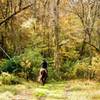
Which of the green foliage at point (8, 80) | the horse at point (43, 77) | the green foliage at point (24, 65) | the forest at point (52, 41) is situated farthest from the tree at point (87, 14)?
the green foliage at point (8, 80)

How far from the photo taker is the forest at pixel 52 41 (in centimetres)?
2552

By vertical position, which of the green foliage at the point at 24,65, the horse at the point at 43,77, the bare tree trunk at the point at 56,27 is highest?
the bare tree trunk at the point at 56,27

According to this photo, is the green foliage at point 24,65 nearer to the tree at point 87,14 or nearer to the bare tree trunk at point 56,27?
the bare tree trunk at point 56,27

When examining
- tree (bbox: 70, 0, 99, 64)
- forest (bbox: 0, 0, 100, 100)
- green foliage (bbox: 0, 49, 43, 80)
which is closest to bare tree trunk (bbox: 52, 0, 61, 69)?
forest (bbox: 0, 0, 100, 100)

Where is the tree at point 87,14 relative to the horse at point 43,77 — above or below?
above

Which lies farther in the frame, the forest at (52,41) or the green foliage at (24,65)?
the forest at (52,41)

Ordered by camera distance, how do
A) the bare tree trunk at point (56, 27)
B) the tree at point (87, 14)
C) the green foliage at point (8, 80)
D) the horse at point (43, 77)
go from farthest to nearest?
the tree at point (87, 14) → the bare tree trunk at point (56, 27) → the horse at point (43, 77) → the green foliage at point (8, 80)

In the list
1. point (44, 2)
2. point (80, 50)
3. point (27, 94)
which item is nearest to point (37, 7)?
point (44, 2)

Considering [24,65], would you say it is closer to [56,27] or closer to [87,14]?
[56,27]

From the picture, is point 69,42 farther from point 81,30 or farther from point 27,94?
point 27,94

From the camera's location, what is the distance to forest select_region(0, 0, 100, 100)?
83.7 feet

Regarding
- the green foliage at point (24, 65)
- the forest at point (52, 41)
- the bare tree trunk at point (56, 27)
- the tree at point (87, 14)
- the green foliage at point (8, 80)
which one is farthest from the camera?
the tree at point (87, 14)

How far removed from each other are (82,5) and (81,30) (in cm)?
231

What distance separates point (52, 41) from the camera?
31469mm
